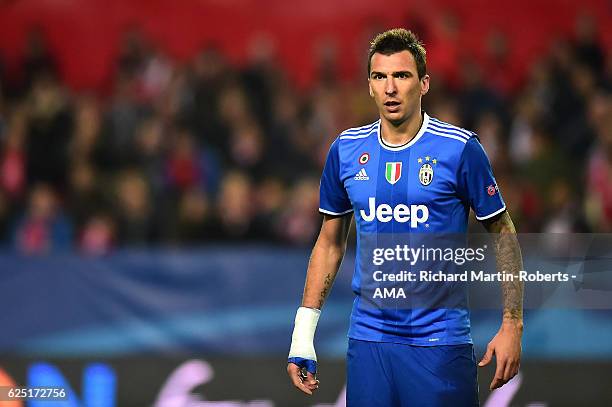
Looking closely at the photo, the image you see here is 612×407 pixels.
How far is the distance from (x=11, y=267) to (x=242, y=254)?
1579 millimetres

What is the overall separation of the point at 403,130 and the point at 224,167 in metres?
5.98

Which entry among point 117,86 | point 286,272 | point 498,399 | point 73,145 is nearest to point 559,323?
point 498,399

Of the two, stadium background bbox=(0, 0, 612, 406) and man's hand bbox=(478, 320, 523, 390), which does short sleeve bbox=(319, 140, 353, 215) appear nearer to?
man's hand bbox=(478, 320, 523, 390)

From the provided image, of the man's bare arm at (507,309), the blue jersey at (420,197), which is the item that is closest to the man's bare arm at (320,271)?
the blue jersey at (420,197)

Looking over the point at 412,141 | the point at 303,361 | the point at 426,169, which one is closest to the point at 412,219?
the point at 426,169

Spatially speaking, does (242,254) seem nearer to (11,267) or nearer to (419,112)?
(11,267)

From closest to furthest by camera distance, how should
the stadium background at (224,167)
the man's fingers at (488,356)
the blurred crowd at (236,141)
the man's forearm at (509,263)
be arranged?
the man's fingers at (488,356)
the man's forearm at (509,263)
the stadium background at (224,167)
the blurred crowd at (236,141)

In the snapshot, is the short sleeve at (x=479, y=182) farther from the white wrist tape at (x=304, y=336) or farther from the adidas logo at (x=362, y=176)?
the white wrist tape at (x=304, y=336)

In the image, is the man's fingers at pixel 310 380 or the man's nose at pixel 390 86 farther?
the man's fingers at pixel 310 380

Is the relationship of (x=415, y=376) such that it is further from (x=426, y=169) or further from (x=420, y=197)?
(x=426, y=169)

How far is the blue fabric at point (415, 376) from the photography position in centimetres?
409

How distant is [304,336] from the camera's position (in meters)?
4.36

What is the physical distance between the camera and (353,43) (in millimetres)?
12414

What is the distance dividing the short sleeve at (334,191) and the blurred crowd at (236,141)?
375 cm
